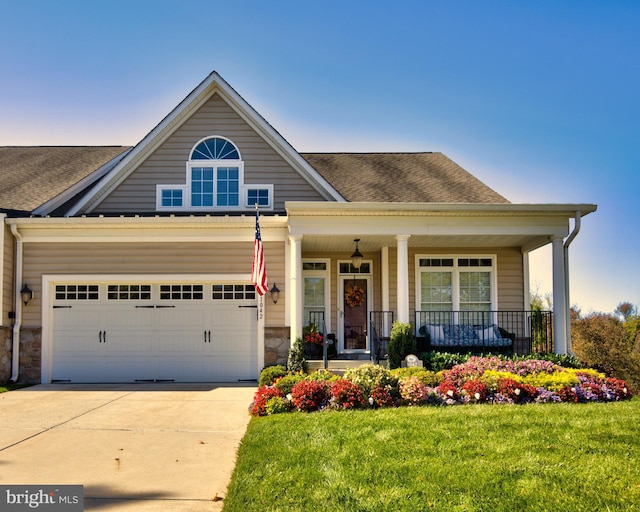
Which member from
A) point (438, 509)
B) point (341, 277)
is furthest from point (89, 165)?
point (438, 509)

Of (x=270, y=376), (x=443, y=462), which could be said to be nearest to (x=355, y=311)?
(x=270, y=376)

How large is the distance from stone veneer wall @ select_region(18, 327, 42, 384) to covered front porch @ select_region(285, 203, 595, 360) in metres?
5.77

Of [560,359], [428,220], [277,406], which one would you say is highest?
[428,220]

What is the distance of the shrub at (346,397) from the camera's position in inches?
333

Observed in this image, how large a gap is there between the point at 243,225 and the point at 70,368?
16.9ft

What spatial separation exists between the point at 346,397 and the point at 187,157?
868 centimetres

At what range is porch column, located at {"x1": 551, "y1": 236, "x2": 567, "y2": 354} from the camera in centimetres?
1239

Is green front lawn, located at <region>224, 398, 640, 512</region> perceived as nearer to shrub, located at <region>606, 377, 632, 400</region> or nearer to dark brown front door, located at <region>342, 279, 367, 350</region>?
shrub, located at <region>606, 377, 632, 400</region>

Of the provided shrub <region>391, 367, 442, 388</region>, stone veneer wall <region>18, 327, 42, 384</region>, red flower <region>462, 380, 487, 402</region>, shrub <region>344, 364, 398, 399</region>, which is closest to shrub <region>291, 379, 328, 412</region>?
shrub <region>344, 364, 398, 399</region>

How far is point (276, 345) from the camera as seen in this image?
12664 mm

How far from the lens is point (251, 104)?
14.6 m

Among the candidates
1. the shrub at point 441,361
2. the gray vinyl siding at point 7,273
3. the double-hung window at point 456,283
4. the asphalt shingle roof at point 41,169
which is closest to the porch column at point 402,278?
the shrub at point 441,361

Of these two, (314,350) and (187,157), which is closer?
(314,350)

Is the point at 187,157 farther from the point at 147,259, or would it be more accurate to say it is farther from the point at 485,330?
the point at 485,330
